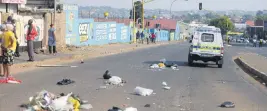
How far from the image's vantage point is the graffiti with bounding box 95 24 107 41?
5182 centimetres

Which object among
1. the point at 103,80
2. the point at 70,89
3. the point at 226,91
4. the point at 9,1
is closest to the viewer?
the point at 70,89

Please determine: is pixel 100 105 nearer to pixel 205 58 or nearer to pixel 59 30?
pixel 205 58

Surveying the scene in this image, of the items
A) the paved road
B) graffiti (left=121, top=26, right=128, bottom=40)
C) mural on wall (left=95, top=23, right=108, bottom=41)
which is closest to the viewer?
the paved road

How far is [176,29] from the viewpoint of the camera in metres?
145

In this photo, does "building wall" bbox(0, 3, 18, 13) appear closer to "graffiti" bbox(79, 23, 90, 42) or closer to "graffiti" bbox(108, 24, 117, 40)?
"graffiti" bbox(79, 23, 90, 42)

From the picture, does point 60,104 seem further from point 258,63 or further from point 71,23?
point 71,23

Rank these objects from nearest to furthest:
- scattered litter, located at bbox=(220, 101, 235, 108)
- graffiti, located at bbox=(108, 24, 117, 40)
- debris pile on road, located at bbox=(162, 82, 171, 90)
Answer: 1. scattered litter, located at bbox=(220, 101, 235, 108)
2. debris pile on road, located at bbox=(162, 82, 171, 90)
3. graffiti, located at bbox=(108, 24, 117, 40)

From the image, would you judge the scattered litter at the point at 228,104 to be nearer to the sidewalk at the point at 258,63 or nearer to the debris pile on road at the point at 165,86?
the debris pile on road at the point at 165,86

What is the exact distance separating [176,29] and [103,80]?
128906 mm

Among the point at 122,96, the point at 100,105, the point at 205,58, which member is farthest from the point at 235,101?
the point at 205,58

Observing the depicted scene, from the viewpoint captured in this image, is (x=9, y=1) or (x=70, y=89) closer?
(x=70, y=89)

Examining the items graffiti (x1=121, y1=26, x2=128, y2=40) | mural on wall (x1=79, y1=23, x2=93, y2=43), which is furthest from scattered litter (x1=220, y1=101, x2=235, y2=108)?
graffiti (x1=121, y1=26, x2=128, y2=40)

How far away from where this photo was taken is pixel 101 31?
175 feet

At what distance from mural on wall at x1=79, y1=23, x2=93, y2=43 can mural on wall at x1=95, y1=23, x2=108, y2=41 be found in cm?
270
